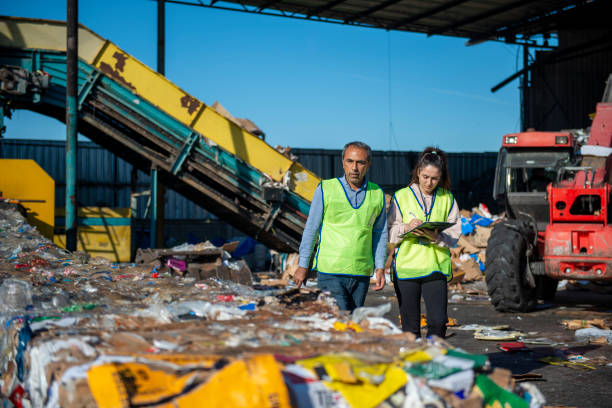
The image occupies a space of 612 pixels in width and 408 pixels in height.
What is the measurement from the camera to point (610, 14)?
18156 mm

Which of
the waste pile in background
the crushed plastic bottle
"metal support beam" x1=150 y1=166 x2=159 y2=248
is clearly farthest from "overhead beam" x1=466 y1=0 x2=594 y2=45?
the crushed plastic bottle

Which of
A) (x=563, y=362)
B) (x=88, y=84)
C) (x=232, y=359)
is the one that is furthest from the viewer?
(x=88, y=84)

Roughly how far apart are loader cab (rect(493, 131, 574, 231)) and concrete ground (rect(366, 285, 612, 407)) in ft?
4.16

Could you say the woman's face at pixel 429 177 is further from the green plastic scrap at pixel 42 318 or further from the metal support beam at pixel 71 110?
the metal support beam at pixel 71 110

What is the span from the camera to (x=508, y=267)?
7.29 metres

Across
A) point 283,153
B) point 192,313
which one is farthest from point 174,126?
point 192,313

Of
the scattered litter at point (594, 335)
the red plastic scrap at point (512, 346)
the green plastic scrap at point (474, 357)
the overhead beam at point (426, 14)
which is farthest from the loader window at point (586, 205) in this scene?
the overhead beam at point (426, 14)

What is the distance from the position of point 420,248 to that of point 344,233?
492 millimetres

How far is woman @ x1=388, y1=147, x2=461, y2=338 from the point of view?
13.1 ft

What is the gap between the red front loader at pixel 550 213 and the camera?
707cm

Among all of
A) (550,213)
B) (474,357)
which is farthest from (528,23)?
(474,357)

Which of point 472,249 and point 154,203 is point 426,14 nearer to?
point 472,249

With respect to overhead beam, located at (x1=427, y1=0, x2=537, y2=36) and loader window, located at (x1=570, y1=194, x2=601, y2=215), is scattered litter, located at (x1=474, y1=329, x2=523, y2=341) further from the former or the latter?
overhead beam, located at (x1=427, y1=0, x2=537, y2=36)

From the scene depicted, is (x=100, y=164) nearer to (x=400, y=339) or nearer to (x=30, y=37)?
(x=30, y=37)
